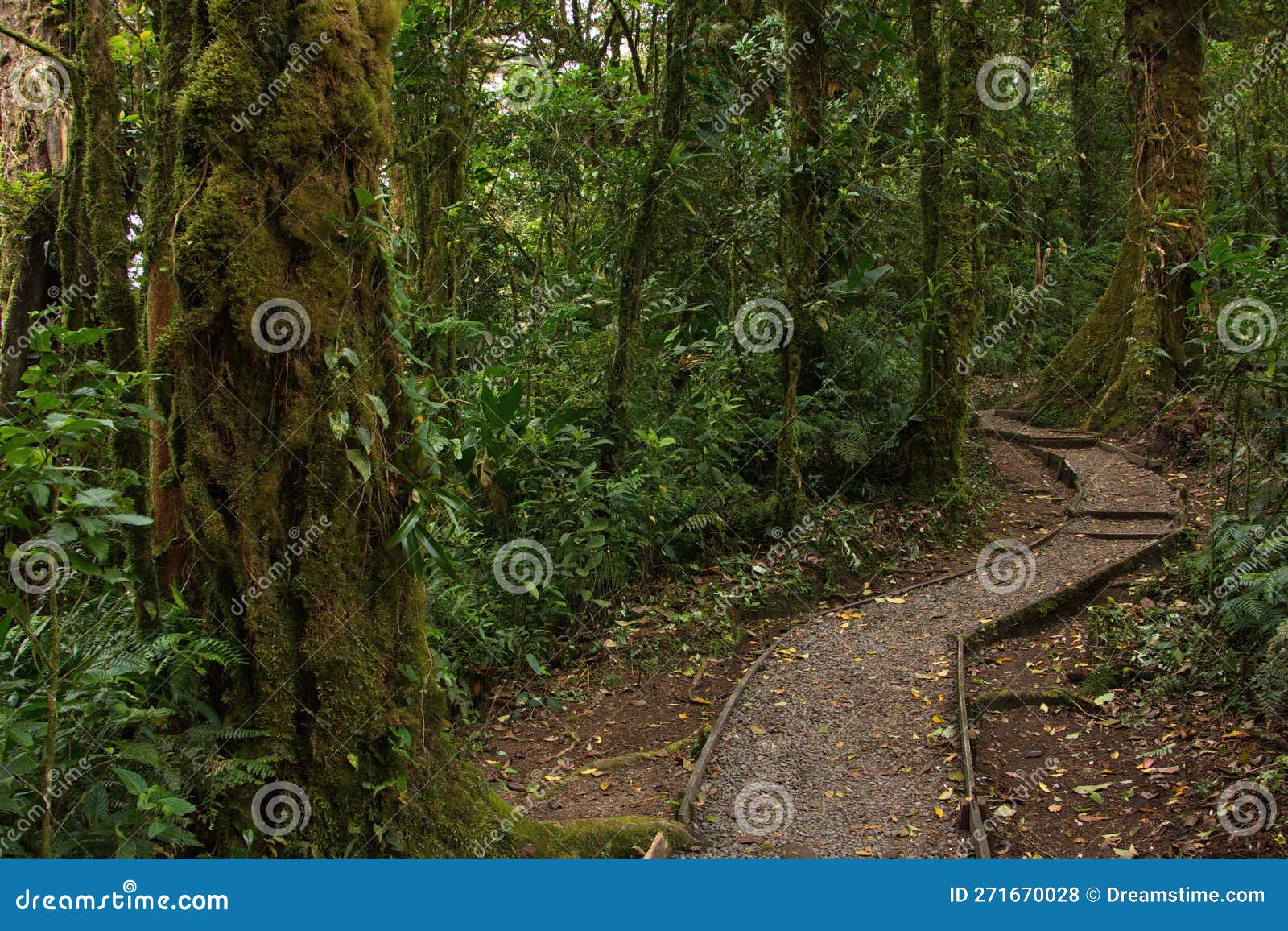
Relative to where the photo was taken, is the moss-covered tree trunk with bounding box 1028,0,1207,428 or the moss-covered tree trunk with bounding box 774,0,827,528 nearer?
the moss-covered tree trunk with bounding box 774,0,827,528

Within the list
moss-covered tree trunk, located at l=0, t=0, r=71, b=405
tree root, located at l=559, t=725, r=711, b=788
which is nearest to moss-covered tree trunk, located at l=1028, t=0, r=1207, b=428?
tree root, located at l=559, t=725, r=711, b=788

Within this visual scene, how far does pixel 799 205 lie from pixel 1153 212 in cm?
504

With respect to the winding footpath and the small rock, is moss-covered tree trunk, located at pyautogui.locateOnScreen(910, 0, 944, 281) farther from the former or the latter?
the small rock

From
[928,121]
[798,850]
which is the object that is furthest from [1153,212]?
[798,850]

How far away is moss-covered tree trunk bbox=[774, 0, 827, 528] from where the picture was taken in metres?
8.12

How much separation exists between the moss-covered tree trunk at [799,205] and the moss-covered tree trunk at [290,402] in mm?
5403

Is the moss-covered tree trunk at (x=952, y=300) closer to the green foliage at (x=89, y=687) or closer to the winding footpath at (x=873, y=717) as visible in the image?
the winding footpath at (x=873, y=717)

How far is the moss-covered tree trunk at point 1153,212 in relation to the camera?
34.9 feet

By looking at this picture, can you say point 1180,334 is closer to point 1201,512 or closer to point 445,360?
point 1201,512

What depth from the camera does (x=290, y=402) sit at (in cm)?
309

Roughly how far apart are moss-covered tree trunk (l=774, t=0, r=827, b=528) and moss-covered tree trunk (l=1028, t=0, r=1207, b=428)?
15.2 ft

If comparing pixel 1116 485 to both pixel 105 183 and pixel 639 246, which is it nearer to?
pixel 639 246

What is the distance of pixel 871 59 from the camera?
9.17 metres

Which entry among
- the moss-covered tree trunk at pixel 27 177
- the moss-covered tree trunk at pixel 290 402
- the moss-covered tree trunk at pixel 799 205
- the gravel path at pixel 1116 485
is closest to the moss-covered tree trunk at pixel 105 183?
the moss-covered tree trunk at pixel 27 177
